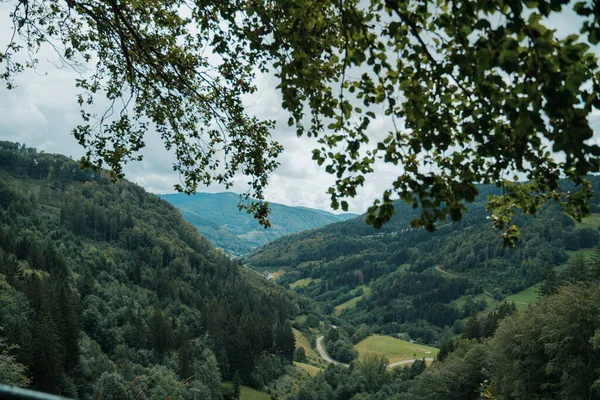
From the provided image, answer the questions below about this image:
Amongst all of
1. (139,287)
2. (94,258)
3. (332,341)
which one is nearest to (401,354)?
(332,341)

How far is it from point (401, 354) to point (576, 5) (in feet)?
509

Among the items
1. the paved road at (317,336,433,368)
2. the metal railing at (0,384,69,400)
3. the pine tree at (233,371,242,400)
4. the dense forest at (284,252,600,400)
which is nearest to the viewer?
the metal railing at (0,384,69,400)

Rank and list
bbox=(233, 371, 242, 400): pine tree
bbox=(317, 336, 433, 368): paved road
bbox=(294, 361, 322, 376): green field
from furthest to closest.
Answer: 1. bbox=(317, 336, 433, 368): paved road
2. bbox=(294, 361, 322, 376): green field
3. bbox=(233, 371, 242, 400): pine tree

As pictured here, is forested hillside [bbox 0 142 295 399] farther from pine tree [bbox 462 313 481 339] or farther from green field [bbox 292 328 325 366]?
pine tree [bbox 462 313 481 339]

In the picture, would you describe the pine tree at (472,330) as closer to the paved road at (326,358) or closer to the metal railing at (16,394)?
the paved road at (326,358)

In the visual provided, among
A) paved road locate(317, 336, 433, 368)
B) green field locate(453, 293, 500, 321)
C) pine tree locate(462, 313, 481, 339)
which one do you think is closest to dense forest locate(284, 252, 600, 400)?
pine tree locate(462, 313, 481, 339)

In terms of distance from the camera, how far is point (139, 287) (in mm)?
125938

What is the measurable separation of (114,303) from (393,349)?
103m

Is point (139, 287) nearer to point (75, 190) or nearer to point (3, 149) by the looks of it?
point (75, 190)

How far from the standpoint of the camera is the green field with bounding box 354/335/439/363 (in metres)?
140

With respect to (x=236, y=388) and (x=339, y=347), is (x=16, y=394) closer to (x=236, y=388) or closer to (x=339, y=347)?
(x=236, y=388)

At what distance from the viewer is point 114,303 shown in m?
98.8

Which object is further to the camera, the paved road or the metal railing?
the paved road

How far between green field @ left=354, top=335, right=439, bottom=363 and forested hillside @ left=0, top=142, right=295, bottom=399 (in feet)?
113
